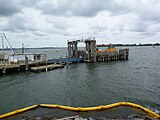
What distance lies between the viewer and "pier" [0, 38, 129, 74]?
51.4 meters

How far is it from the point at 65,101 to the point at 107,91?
7.79 metres

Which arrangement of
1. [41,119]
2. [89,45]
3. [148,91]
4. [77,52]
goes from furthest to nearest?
[77,52] → [89,45] → [148,91] → [41,119]

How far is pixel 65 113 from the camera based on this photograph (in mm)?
18703

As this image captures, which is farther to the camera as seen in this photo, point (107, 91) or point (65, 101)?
point (107, 91)

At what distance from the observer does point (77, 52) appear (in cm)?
7944

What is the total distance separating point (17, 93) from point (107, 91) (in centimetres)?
1467

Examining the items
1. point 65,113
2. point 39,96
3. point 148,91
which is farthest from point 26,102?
point 148,91

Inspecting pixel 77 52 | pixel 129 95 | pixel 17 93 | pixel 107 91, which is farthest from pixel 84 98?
pixel 77 52

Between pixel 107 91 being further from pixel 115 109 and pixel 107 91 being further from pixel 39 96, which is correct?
pixel 39 96

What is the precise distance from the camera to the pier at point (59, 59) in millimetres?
51391

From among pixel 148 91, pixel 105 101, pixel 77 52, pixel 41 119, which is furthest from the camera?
pixel 77 52

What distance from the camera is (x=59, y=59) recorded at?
65.9 m

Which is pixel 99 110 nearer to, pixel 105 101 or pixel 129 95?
pixel 105 101

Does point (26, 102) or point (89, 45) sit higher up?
point (89, 45)
